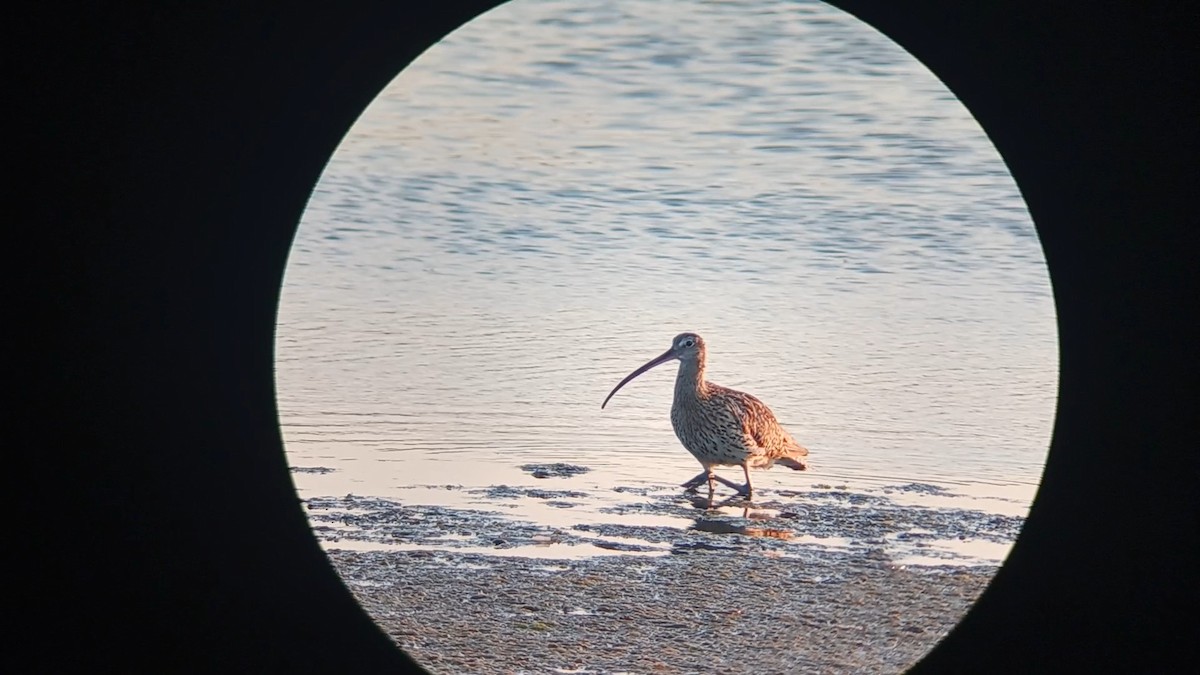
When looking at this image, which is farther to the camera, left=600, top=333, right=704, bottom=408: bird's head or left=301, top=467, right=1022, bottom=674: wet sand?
left=600, top=333, right=704, bottom=408: bird's head

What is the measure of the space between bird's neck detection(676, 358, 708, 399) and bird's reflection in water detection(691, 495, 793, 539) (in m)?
0.36

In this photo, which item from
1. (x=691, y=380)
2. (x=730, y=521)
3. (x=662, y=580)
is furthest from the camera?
(x=691, y=380)

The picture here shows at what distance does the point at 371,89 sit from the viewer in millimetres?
2875

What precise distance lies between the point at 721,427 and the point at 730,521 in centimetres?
42

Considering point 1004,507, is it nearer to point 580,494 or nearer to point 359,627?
point 580,494

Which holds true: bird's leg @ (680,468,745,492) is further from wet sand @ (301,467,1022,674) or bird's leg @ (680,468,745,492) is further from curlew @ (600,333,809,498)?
wet sand @ (301,467,1022,674)

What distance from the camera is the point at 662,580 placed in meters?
3.38

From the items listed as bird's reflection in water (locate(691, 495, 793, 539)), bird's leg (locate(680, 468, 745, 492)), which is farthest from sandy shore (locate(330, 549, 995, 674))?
bird's leg (locate(680, 468, 745, 492))

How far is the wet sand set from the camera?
307 centimetres

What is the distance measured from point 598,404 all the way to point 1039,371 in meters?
1.46

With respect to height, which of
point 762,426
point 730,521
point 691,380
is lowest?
point 730,521

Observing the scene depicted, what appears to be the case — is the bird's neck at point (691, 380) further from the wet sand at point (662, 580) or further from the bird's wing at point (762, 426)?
the wet sand at point (662, 580)

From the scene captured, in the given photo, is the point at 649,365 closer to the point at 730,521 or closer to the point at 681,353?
the point at 681,353

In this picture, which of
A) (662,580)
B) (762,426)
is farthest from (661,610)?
(762,426)
